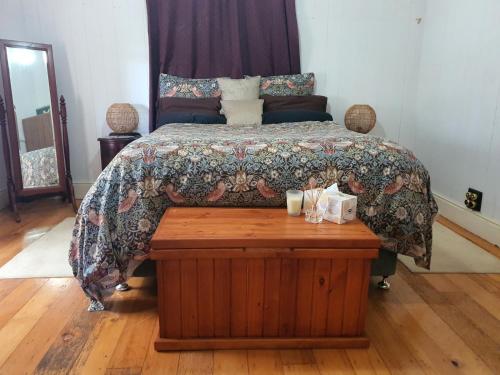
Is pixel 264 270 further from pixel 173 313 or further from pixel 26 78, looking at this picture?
pixel 26 78

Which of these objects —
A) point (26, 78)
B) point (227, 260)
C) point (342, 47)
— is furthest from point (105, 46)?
point (227, 260)

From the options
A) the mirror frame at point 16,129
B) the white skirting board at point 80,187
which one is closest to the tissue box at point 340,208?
the mirror frame at point 16,129

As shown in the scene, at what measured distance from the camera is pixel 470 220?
2846 millimetres

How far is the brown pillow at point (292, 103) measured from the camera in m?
3.20

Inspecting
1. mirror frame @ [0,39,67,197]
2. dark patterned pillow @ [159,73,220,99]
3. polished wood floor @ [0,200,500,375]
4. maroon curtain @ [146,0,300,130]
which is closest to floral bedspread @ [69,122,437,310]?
polished wood floor @ [0,200,500,375]

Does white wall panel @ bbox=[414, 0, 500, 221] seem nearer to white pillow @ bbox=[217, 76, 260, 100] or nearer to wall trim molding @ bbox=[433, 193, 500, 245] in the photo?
wall trim molding @ bbox=[433, 193, 500, 245]

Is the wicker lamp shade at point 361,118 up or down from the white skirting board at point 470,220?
up

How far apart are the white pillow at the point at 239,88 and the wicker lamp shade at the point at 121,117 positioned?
85 centimetres

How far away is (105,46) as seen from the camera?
11.5 feet

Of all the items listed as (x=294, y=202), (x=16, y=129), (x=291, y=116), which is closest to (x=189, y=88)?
(x=291, y=116)

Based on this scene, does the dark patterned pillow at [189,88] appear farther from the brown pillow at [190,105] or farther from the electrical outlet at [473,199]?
the electrical outlet at [473,199]

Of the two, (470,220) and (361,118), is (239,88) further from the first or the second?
(470,220)

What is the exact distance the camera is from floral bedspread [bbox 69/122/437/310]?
1.63 metres

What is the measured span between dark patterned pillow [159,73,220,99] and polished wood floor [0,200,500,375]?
179 centimetres
